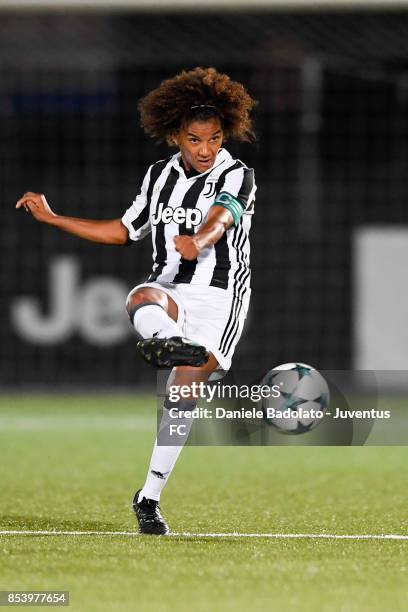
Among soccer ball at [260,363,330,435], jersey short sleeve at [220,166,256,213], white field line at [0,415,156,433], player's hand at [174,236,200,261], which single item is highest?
jersey short sleeve at [220,166,256,213]

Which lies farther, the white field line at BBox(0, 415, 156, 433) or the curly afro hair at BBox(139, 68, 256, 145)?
the white field line at BBox(0, 415, 156, 433)

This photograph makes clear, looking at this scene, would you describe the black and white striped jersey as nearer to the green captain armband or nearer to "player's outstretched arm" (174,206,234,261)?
the green captain armband

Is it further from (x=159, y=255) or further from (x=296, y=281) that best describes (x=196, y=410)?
(x=296, y=281)

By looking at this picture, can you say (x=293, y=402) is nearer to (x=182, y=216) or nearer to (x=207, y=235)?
(x=182, y=216)

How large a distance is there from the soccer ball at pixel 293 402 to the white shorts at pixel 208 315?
0.64 metres

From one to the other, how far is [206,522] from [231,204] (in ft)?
5.06

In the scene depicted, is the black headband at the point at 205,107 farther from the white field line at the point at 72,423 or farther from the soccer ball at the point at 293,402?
the white field line at the point at 72,423

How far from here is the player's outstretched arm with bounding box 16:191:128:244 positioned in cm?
585

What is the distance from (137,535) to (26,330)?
9325 millimetres

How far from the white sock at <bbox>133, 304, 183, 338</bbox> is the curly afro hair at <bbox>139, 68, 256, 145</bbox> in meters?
0.88

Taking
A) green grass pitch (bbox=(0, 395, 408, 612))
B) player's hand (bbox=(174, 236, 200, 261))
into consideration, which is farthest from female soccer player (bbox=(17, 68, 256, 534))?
green grass pitch (bbox=(0, 395, 408, 612))

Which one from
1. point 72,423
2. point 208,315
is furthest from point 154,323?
point 72,423

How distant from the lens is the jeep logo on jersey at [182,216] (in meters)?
5.67

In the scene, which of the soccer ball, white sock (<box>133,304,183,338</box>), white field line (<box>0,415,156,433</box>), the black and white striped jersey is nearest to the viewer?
white sock (<box>133,304,183,338</box>)
